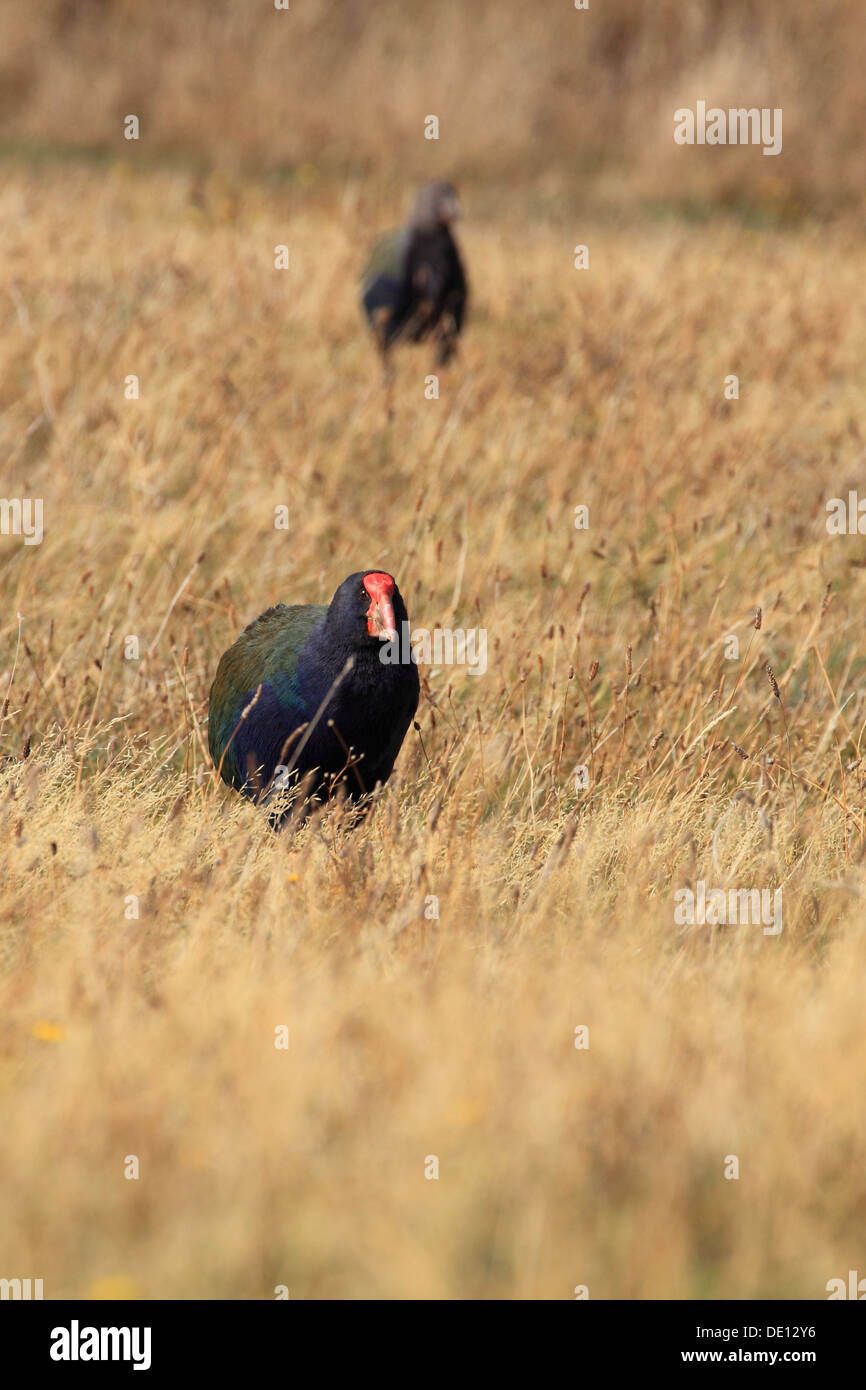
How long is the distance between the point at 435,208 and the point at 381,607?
16.5 feet

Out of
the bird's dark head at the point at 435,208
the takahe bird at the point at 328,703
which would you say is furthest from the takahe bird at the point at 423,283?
the takahe bird at the point at 328,703

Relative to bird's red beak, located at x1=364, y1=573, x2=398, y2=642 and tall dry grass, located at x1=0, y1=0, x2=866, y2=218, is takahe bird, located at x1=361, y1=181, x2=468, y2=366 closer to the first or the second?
bird's red beak, located at x1=364, y1=573, x2=398, y2=642

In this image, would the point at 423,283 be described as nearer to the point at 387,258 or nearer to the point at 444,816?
the point at 387,258

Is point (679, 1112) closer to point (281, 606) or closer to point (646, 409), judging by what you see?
point (281, 606)

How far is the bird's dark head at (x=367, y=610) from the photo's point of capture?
3.06 m

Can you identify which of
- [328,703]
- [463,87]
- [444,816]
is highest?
[463,87]

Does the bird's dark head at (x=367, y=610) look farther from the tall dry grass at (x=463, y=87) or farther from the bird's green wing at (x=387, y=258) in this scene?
the tall dry grass at (x=463, y=87)

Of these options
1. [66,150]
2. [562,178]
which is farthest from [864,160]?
[66,150]

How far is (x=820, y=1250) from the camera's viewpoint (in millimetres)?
2002

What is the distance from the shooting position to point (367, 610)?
3.10m

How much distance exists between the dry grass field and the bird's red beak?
0.39m

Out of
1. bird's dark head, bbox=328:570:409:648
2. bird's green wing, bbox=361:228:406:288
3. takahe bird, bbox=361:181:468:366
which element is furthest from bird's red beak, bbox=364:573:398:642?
bird's green wing, bbox=361:228:406:288

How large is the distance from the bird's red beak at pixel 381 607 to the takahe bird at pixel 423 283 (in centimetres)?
421

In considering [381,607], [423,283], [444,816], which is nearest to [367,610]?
[381,607]
